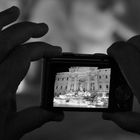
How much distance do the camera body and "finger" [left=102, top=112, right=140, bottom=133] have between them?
3 centimetres

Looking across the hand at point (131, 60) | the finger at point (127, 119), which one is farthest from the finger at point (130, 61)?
the finger at point (127, 119)

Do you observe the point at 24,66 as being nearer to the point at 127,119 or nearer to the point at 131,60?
the point at 131,60

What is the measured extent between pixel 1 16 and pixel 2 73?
162 mm

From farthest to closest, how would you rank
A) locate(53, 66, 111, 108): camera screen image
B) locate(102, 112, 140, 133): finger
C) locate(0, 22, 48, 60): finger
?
locate(53, 66, 111, 108): camera screen image → locate(102, 112, 140, 133): finger → locate(0, 22, 48, 60): finger

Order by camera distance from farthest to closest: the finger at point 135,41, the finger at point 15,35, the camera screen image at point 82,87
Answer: the camera screen image at point 82,87, the finger at point 135,41, the finger at point 15,35

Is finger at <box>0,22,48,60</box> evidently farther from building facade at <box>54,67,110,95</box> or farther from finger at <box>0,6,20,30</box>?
building facade at <box>54,67,110,95</box>

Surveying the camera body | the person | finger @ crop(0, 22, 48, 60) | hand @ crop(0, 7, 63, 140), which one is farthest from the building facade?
finger @ crop(0, 22, 48, 60)

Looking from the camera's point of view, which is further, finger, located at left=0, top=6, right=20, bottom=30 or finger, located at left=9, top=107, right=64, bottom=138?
finger, located at left=9, top=107, right=64, bottom=138

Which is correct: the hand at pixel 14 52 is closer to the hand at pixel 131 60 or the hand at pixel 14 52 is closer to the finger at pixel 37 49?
the finger at pixel 37 49

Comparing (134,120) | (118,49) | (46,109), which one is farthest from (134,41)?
Answer: (46,109)

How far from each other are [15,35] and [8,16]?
0.21 ft

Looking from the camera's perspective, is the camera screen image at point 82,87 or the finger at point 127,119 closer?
the finger at point 127,119

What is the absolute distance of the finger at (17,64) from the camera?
3.48 feet

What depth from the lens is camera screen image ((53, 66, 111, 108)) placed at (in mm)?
1415
